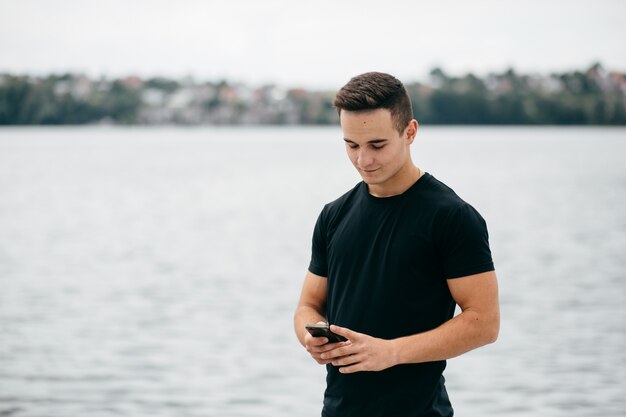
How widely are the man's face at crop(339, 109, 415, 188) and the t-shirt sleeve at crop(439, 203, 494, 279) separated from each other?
229mm

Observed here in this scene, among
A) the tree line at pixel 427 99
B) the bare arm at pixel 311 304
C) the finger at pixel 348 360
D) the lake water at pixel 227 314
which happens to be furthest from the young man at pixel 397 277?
the tree line at pixel 427 99

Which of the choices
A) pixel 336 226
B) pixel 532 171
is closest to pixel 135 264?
pixel 336 226

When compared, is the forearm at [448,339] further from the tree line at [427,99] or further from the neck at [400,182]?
the tree line at [427,99]

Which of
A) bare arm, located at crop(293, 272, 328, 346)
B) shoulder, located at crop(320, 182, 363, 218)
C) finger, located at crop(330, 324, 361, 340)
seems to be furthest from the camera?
bare arm, located at crop(293, 272, 328, 346)

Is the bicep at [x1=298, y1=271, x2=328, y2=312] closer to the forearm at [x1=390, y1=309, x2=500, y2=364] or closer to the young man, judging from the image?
the young man

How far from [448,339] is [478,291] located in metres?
0.16

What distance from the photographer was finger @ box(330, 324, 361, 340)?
2799mm

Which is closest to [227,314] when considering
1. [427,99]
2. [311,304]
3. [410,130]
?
[311,304]

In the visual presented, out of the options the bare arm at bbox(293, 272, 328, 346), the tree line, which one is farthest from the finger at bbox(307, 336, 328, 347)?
the tree line

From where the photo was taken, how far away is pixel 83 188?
182 ft

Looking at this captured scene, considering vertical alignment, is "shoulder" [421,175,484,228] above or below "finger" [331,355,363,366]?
above

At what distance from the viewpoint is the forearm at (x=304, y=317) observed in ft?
10.5

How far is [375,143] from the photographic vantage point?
2955 millimetres

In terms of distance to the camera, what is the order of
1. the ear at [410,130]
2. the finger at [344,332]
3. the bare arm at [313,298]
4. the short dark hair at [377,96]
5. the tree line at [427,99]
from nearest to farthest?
1. the finger at [344,332]
2. the short dark hair at [377,96]
3. the ear at [410,130]
4. the bare arm at [313,298]
5. the tree line at [427,99]
